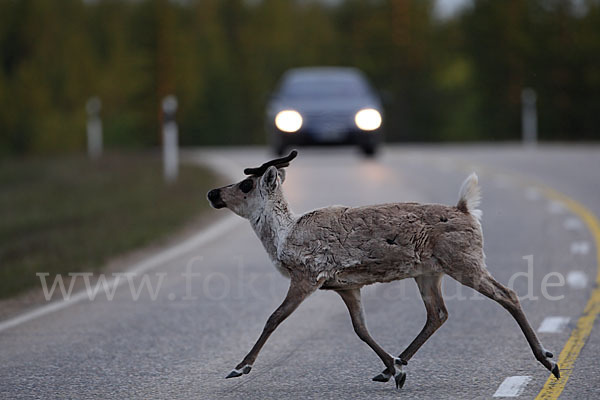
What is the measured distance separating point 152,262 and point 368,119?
38.4 ft

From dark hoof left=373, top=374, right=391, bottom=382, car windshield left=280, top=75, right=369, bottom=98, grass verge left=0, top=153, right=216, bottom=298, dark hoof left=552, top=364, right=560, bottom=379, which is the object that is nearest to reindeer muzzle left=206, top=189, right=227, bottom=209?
dark hoof left=373, top=374, right=391, bottom=382

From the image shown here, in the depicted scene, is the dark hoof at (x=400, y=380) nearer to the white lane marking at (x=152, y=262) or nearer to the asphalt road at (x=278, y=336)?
the asphalt road at (x=278, y=336)

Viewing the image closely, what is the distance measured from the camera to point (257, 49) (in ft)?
314

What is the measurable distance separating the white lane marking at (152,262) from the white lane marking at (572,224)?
438cm

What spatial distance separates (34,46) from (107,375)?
72540mm

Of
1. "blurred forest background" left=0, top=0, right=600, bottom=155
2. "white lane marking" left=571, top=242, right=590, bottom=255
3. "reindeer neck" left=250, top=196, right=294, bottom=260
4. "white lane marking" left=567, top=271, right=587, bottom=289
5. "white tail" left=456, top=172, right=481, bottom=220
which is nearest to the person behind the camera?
"white tail" left=456, top=172, right=481, bottom=220

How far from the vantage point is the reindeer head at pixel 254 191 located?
7.44 metres

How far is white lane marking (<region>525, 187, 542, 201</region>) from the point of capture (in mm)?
18544

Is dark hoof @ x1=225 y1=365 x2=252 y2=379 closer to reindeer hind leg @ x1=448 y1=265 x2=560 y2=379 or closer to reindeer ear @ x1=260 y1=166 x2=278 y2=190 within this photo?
reindeer ear @ x1=260 y1=166 x2=278 y2=190

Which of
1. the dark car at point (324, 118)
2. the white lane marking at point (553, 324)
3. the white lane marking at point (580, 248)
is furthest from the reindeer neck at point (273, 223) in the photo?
the dark car at point (324, 118)

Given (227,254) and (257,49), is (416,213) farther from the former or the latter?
(257,49)

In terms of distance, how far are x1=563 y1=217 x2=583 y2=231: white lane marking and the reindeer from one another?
7907mm

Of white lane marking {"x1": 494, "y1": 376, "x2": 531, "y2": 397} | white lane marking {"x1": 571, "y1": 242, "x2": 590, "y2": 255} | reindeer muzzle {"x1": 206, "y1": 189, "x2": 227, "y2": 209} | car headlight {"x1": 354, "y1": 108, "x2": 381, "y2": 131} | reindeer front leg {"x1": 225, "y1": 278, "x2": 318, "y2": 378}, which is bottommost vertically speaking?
white lane marking {"x1": 571, "y1": 242, "x2": 590, "y2": 255}

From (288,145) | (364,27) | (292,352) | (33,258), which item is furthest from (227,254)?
(364,27)
